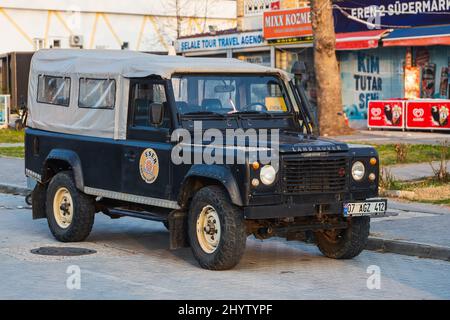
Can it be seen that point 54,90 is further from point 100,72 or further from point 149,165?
point 149,165

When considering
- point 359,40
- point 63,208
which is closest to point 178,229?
point 63,208

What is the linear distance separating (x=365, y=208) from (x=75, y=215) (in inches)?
147

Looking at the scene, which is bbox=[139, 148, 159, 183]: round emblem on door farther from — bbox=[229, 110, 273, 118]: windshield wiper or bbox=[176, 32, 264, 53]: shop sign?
bbox=[176, 32, 264, 53]: shop sign

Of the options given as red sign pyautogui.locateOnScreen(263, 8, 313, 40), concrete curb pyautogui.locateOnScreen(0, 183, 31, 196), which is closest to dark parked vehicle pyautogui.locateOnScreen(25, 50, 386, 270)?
concrete curb pyautogui.locateOnScreen(0, 183, 31, 196)

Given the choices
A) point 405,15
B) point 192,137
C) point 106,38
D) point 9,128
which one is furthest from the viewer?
point 106,38

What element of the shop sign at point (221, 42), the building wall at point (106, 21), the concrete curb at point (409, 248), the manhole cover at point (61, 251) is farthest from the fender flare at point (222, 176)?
the building wall at point (106, 21)

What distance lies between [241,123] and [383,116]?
21677 mm

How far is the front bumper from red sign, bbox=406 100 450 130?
1994 centimetres

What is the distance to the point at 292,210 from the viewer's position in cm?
1055

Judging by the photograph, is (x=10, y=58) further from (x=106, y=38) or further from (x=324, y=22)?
(x=106, y=38)

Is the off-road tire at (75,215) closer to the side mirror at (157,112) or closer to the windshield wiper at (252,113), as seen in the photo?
the side mirror at (157,112)

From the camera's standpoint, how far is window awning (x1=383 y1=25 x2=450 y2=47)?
100 feet

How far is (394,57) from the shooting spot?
3469cm
